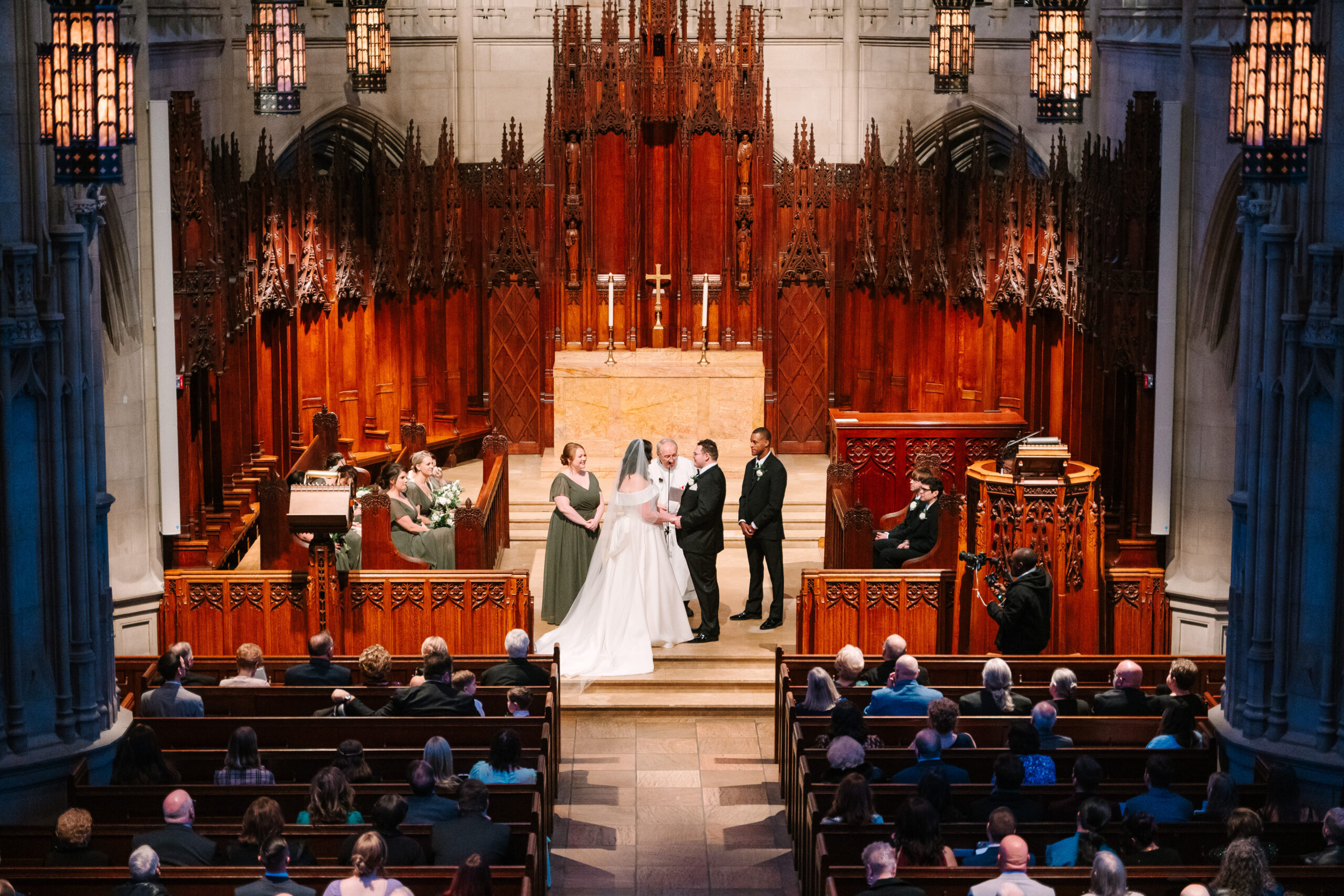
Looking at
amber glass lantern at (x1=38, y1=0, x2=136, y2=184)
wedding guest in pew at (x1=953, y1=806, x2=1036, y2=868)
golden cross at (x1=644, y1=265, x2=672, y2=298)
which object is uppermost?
amber glass lantern at (x1=38, y1=0, x2=136, y2=184)

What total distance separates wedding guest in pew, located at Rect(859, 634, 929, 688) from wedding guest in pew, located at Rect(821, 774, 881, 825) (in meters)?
2.06

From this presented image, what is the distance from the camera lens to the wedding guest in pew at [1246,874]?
7293 millimetres

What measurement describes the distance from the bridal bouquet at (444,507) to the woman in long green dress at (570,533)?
0.99 metres

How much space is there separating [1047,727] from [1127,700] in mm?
879

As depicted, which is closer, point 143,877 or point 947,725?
point 143,877

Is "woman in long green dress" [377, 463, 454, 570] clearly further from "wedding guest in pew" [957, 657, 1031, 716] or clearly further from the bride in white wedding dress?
"wedding guest in pew" [957, 657, 1031, 716]

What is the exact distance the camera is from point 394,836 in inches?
320

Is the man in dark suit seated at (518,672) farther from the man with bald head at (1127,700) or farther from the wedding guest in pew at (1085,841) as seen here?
the wedding guest in pew at (1085,841)

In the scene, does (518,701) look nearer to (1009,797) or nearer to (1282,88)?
(1009,797)

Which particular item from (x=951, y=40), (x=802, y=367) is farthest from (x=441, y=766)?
(x=802, y=367)

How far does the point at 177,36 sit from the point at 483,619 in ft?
21.2

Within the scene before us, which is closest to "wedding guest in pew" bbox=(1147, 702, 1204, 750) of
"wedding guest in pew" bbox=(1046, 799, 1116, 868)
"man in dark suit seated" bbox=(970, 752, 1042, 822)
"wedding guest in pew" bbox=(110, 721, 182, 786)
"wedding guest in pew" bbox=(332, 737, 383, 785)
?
"man in dark suit seated" bbox=(970, 752, 1042, 822)

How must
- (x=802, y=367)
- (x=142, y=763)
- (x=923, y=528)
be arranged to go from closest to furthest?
(x=142, y=763), (x=923, y=528), (x=802, y=367)

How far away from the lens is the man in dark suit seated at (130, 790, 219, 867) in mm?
8055
